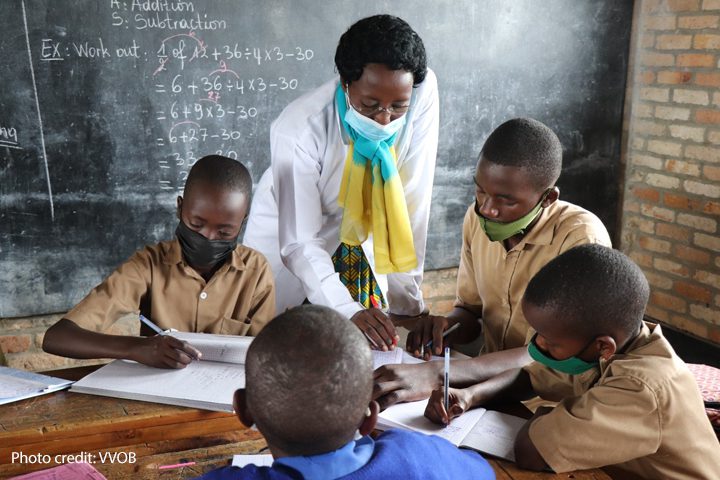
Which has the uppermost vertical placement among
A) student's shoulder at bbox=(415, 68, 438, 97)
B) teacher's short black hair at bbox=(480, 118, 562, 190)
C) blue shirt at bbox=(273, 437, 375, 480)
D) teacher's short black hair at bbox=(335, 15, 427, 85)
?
teacher's short black hair at bbox=(335, 15, 427, 85)

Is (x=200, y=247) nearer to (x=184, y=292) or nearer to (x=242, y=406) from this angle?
(x=184, y=292)

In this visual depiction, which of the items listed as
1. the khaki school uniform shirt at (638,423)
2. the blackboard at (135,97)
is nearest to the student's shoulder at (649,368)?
the khaki school uniform shirt at (638,423)

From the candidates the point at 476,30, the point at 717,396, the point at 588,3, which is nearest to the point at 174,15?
the point at 476,30

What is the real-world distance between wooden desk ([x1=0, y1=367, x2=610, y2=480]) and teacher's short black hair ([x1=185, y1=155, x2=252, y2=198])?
25.7 inches

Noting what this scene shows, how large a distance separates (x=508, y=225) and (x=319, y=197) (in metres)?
0.70

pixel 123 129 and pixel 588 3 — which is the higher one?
pixel 588 3

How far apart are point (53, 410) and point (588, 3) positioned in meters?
3.82

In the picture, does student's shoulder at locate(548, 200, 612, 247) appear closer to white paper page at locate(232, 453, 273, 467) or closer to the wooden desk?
the wooden desk

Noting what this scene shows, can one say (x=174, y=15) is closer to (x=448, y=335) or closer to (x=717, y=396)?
(x=448, y=335)

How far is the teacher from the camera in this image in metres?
2.20

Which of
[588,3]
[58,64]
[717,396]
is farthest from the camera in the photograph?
[588,3]

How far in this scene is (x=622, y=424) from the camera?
56.4 inches

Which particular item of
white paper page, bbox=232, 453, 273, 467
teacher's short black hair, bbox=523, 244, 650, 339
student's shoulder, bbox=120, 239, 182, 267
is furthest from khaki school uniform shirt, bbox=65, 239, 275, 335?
teacher's short black hair, bbox=523, 244, 650, 339

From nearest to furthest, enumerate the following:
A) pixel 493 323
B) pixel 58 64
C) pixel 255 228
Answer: pixel 493 323, pixel 255 228, pixel 58 64
